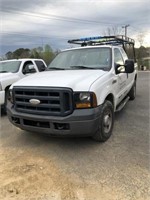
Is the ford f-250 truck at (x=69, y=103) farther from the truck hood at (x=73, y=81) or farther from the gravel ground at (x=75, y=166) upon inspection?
the gravel ground at (x=75, y=166)

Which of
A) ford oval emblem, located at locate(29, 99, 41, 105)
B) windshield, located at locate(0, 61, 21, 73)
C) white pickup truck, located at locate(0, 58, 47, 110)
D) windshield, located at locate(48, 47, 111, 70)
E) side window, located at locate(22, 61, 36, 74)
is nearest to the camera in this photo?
ford oval emblem, located at locate(29, 99, 41, 105)

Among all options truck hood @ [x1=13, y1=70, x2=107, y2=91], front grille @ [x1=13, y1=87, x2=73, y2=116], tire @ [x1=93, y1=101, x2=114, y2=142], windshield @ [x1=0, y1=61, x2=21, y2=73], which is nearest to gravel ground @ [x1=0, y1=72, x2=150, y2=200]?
tire @ [x1=93, y1=101, x2=114, y2=142]

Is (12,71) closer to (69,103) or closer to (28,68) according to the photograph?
(28,68)

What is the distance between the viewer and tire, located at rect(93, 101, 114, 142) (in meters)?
4.14

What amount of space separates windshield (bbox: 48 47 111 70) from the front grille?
4.68ft

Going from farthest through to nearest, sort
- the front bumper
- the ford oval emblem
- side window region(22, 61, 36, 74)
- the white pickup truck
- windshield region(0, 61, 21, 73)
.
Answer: side window region(22, 61, 36, 74), windshield region(0, 61, 21, 73), the white pickup truck, the ford oval emblem, the front bumper

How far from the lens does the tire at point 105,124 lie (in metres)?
4.14

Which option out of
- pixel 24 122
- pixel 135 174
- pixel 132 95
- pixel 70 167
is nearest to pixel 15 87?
pixel 24 122

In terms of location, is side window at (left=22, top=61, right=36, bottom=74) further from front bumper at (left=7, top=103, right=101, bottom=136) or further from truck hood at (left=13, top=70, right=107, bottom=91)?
front bumper at (left=7, top=103, right=101, bottom=136)

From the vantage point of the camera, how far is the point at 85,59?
530cm

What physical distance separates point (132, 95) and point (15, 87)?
4.90 metres

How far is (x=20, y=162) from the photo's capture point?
12.4 ft

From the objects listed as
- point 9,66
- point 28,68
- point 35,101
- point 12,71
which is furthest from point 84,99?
point 9,66

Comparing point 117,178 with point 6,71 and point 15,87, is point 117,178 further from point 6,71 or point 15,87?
point 6,71
